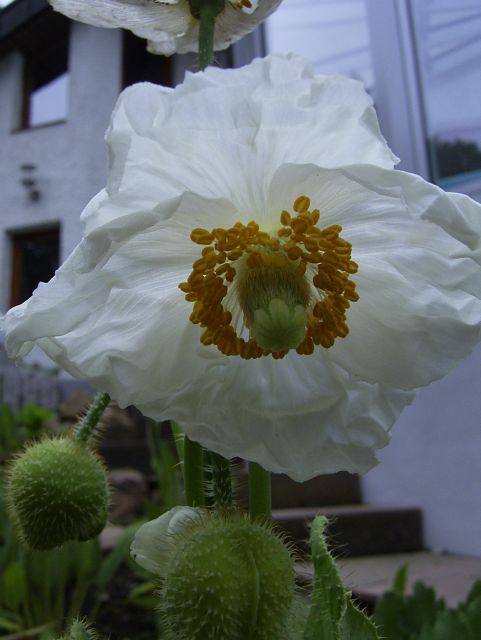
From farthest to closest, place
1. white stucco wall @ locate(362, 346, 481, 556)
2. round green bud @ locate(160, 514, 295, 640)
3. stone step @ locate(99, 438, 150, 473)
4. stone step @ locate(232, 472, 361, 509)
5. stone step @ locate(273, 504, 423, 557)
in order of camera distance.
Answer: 1. stone step @ locate(99, 438, 150, 473)
2. stone step @ locate(232, 472, 361, 509)
3. stone step @ locate(273, 504, 423, 557)
4. white stucco wall @ locate(362, 346, 481, 556)
5. round green bud @ locate(160, 514, 295, 640)

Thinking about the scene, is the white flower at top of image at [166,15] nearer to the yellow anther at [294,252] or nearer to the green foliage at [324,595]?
the yellow anther at [294,252]

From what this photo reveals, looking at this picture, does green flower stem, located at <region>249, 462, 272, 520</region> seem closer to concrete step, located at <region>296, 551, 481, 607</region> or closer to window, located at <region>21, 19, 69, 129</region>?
concrete step, located at <region>296, 551, 481, 607</region>

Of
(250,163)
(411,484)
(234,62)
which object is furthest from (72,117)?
(250,163)

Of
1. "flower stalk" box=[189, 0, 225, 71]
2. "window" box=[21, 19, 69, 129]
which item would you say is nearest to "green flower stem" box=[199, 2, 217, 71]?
"flower stalk" box=[189, 0, 225, 71]

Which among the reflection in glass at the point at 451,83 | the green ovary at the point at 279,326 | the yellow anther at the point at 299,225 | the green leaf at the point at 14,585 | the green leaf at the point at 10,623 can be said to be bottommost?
the green leaf at the point at 10,623

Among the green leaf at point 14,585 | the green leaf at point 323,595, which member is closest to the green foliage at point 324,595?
the green leaf at point 323,595

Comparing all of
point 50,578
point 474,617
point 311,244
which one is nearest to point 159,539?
point 311,244

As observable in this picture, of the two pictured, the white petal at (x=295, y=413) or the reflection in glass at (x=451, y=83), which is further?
the reflection in glass at (x=451, y=83)
